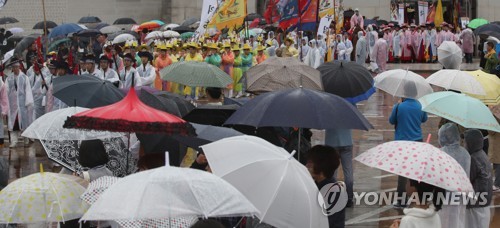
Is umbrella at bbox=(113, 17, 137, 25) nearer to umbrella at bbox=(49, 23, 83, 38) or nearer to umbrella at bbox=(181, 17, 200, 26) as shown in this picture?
umbrella at bbox=(181, 17, 200, 26)

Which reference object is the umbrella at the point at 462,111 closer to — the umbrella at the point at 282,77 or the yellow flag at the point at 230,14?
the umbrella at the point at 282,77

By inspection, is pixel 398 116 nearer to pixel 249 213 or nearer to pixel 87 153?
pixel 87 153

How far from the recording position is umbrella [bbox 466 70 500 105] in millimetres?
13789

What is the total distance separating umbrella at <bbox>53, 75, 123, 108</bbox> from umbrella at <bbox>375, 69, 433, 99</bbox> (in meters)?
3.03

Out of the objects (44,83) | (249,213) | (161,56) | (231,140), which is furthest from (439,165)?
(161,56)

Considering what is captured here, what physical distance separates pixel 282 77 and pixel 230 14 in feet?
30.4

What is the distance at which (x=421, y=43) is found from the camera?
43.2 metres

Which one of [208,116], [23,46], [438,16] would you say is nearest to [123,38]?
[23,46]

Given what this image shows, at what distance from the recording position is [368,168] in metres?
17.2

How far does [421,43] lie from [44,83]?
81.0 feet

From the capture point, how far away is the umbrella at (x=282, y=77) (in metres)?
13.8

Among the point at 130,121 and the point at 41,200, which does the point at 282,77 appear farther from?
the point at 41,200

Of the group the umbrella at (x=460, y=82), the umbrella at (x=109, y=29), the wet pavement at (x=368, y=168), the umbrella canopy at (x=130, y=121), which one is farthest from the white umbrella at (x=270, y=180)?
the umbrella at (x=109, y=29)

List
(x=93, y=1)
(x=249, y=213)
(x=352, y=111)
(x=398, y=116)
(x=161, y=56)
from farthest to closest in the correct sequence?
1. (x=93, y=1)
2. (x=161, y=56)
3. (x=398, y=116)
4. (x=352, y=111)
5. (x=249, y=213)
